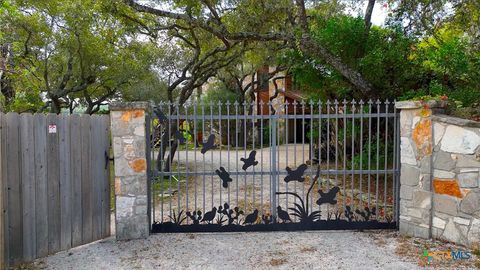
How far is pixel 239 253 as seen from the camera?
4680 millimetres

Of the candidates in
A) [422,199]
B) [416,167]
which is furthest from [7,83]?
[422,199]

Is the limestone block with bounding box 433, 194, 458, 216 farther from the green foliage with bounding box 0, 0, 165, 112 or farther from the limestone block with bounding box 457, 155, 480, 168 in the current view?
the green foliage with bounding box 0, 0, 165, 112

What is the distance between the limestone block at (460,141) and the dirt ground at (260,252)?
1232 millimetres

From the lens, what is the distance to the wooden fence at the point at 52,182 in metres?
4.09

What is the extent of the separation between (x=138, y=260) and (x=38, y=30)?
9.43m

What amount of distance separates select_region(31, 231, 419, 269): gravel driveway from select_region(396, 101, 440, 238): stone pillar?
414 mm

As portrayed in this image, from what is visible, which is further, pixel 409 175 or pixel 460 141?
pixel 409 175

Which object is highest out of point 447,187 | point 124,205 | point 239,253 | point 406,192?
point 447,187

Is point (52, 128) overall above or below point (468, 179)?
above

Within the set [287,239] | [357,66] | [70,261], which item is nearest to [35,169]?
[70,261]

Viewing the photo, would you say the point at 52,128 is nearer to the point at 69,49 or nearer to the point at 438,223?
the point at 438,223

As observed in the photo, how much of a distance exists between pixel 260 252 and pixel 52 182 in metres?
2.71

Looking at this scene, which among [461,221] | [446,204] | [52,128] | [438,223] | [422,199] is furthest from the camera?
[422,199]

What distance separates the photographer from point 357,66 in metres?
7.70
